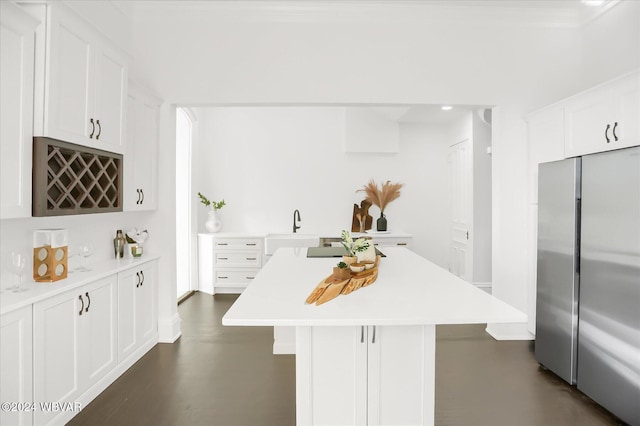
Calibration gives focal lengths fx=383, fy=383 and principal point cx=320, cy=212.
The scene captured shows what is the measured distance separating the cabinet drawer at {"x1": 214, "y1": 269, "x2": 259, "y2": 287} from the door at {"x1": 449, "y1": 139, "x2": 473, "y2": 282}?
302cm

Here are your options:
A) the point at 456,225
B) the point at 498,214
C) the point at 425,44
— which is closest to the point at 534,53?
the point at 425,44

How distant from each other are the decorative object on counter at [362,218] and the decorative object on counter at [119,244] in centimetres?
330

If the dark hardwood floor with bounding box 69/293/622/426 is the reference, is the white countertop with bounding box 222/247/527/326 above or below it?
above

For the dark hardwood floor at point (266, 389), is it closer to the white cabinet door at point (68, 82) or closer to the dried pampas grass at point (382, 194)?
the white cabinet door at point (68, 82)

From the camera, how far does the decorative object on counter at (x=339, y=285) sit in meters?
1.70

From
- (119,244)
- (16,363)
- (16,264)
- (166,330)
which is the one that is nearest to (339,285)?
(16,363)

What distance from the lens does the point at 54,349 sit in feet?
7.10

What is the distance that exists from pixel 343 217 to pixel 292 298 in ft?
13.8

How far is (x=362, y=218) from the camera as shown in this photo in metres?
5.77

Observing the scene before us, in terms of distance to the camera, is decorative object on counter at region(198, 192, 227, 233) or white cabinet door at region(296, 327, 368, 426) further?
decorative object on counter at region(198, 192, 227, 233)

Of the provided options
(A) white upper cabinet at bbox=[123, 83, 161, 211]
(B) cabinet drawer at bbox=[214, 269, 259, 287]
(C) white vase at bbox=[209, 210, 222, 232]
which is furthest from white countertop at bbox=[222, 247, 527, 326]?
(C) white vase at bbox=[209, 210, 222, 232]

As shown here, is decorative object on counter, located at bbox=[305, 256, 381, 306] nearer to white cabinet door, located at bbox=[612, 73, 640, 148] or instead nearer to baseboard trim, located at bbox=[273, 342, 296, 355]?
baseboard trim, located at bbox=[273, 342, 296, 355]

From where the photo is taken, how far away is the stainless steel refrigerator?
2250 millimetres

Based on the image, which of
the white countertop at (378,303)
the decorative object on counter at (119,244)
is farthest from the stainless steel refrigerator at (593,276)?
the decorative object on counter at (119,244)
